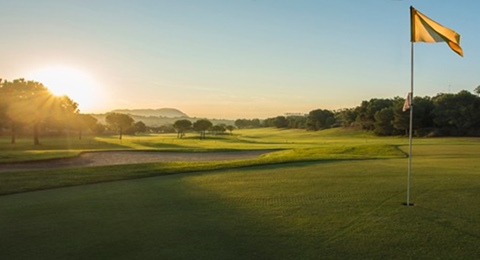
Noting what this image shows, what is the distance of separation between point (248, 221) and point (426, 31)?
6001mm

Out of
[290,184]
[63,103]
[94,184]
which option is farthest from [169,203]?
[63,103]

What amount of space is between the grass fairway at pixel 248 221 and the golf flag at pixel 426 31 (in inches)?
145

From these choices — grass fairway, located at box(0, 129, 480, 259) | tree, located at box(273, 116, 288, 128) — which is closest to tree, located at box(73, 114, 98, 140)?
grass fairway, located at box(0, 129, 480, 259)

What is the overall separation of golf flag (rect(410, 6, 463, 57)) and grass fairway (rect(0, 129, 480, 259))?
3690 mm

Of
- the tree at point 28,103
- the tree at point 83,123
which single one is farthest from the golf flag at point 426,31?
the tree at point 83,123

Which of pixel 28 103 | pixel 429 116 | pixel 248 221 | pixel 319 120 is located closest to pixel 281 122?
pixel 319 120

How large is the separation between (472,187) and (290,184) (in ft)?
16.3

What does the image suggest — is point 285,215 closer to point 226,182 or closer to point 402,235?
point 402,235

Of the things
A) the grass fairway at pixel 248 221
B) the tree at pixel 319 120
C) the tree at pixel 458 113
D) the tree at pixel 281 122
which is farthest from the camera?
the tree at pixel 281 122

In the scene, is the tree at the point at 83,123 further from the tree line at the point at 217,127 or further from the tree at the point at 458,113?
the tree at the point at 458,113

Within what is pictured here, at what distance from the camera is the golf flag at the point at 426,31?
8195 millimetres

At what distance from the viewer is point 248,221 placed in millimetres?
6621

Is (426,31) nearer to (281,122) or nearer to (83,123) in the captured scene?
(83,123)

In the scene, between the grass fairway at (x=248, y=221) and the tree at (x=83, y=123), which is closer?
the grass fairway at (x=248, y=221)
